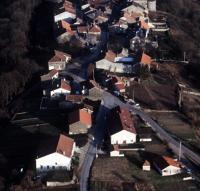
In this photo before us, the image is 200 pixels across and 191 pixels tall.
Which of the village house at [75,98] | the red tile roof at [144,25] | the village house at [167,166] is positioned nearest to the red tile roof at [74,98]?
the village house at [75,98]

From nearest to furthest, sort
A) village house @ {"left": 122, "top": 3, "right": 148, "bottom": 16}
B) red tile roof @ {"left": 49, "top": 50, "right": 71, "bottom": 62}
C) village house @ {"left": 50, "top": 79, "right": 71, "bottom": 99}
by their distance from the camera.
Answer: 1. village house @ {"left": 50, "top": 79, "right": 71, "bottom": 99}
2. red tile roof @ {"left": 49, "top": 50, "right": 71, "bottom": 62}
3. village house @ {"left": 122, "top": 3, "right": 148, "bottom": 16}

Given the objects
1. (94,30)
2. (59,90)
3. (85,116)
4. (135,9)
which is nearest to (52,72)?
(59,90)

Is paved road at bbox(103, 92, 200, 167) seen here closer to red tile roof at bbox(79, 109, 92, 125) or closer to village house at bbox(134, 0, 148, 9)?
red tile roof at bbox(79, 109, 92, 125)

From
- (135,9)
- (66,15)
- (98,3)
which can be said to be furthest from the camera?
(98,3)

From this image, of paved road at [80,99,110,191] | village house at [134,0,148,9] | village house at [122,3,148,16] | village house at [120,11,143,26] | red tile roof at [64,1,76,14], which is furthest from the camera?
village house at [134,0,148,9]

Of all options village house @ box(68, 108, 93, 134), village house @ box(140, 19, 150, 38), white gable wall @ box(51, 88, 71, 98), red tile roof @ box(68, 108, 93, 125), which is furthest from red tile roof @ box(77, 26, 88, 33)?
village house @ box(68, 108, 93, 134)

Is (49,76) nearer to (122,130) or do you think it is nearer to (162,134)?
(122,130)
